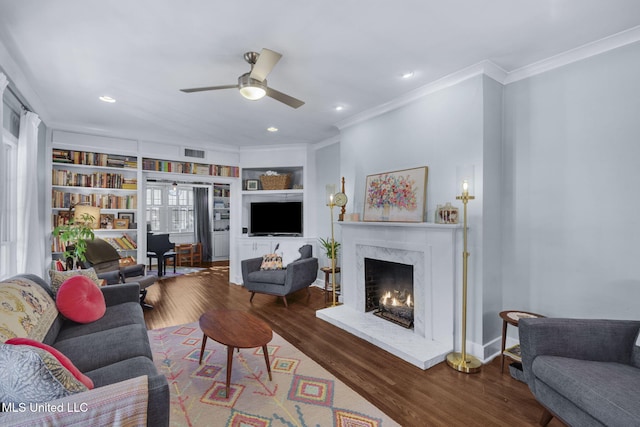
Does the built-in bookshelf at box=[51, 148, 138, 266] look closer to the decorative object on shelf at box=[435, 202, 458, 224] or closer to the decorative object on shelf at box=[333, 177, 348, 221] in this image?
the decorative object on shelf at box=[333, 177, 348, 221]

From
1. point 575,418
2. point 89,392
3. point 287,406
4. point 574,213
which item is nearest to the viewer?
point 89,392

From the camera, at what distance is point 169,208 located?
26.8ft

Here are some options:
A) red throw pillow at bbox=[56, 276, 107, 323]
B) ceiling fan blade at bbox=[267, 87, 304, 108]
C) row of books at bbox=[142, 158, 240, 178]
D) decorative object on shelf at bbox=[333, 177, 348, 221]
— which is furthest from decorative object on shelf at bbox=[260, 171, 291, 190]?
red throw pillow at bbox=[56, 276, 107, 323]

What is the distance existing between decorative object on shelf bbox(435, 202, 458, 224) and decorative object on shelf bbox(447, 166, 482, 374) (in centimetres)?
14

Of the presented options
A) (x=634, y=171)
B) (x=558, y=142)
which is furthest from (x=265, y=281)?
(x=634, y=171)

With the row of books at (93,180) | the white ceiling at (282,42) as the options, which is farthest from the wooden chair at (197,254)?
the white ceiling at (282,42)

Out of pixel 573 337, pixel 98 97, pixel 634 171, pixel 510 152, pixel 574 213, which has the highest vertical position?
pixel 98 97

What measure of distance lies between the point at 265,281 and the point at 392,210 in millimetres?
2173

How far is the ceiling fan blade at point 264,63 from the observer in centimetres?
209

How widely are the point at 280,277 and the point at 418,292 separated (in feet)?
6.65

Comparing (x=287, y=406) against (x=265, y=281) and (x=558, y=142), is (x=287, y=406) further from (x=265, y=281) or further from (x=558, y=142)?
(x=558, y=142)

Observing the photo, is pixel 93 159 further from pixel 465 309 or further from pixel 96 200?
pixel 465 309

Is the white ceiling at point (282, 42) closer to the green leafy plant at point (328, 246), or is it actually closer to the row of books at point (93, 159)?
the row of books at point (93, 159)

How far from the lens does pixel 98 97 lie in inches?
132
